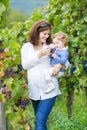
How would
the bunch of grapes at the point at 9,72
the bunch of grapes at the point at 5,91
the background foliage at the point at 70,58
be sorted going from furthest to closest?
the bunch of grapes at the point at 9,72 < the background foliage at the point at 70,58 < the bunch of grapes at the point at 5,91

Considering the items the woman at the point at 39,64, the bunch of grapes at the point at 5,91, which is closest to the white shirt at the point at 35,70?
the woman at the point at 39,64

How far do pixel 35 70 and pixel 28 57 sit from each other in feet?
0.40

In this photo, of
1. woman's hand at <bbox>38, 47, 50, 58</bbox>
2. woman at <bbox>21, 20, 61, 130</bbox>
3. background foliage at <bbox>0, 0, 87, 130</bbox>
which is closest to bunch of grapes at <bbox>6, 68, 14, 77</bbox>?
background foliage at <bbox>0, 0, 87, 130</bbox>

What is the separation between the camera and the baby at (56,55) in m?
3.96

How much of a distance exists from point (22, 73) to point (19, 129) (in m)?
0.44

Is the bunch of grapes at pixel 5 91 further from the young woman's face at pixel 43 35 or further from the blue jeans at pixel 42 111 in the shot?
the young woman's face at pixel 43 35

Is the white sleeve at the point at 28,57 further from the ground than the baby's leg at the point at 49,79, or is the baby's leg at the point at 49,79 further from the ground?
the white sleeve at the point at 28,57

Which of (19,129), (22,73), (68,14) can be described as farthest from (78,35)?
(19,129)

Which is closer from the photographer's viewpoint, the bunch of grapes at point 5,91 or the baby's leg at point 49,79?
the bunch of grapes at point 5,91

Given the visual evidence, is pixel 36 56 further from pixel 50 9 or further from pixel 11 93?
pixel 50 9

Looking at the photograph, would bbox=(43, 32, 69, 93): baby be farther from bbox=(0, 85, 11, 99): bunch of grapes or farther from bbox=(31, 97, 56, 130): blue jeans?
bbox=(0, 85, 11, 99): bunch of grapes

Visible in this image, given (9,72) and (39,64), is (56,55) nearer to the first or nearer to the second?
(39,64)

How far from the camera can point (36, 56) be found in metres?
3.89

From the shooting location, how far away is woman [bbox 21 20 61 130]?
12.9 ft
